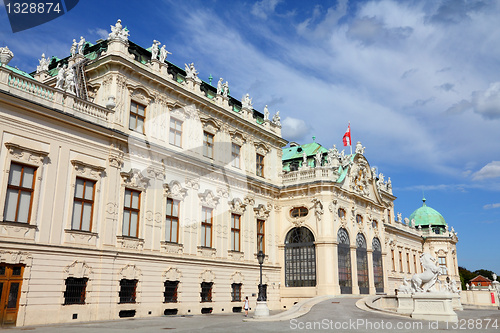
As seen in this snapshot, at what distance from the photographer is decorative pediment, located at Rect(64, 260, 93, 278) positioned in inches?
870

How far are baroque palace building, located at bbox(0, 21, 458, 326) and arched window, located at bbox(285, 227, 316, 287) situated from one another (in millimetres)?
90

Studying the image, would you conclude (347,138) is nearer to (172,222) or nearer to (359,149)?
(359,149)

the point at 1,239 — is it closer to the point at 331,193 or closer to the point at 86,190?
the point at 86,190

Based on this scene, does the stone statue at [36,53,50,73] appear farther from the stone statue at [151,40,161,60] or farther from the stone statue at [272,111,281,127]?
the stone statue at [272,111,281,127]

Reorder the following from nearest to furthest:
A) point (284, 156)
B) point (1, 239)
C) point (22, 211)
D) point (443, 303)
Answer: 1. point (1, 239)
2. point (22, 211)
3. point (443, 303)
4. point (284, 156)

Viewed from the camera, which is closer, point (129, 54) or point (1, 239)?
point (1, 239)

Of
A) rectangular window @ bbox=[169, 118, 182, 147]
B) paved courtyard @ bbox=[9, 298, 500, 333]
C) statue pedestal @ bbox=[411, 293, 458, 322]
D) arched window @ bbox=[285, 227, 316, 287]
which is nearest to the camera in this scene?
paved courtyard @ bbox=[9, 298, 500, 333]

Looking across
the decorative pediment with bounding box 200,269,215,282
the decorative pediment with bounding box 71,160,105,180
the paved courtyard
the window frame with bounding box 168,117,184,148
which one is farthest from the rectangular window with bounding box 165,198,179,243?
the paved courtyard

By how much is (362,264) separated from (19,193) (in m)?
30.7

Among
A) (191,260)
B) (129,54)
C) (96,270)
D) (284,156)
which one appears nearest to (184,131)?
(129,54)

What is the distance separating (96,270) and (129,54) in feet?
42.5

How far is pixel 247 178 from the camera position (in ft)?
118

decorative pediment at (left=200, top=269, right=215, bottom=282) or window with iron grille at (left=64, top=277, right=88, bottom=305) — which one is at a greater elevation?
decorative pediment at (left=200, top=269, right=215, bottom=282)

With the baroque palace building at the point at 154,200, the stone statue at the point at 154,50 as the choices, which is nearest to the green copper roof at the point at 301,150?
the baroque palace building at the point at 154,200
